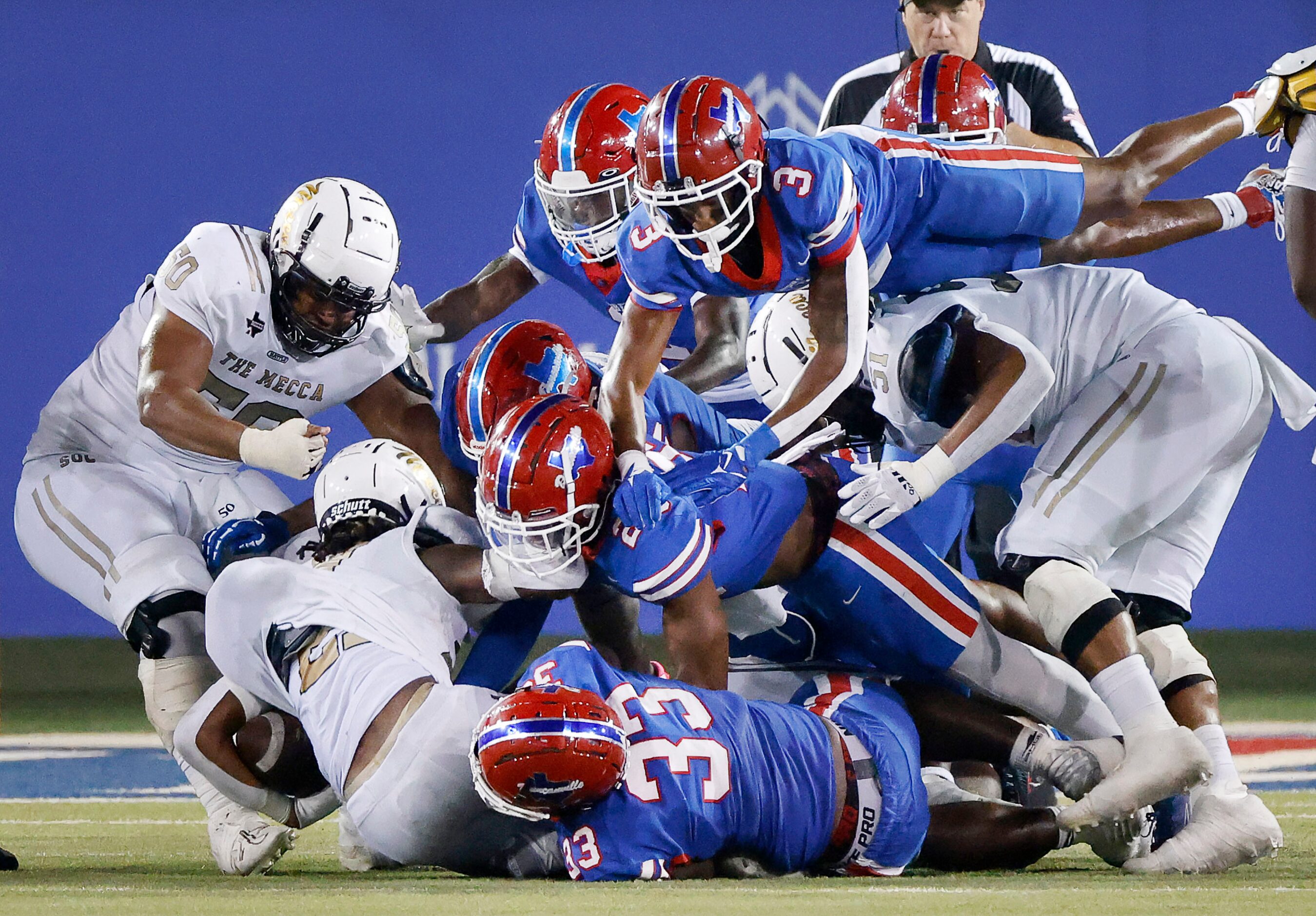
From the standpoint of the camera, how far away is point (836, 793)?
2938mm

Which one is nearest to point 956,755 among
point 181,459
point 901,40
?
point 181,459

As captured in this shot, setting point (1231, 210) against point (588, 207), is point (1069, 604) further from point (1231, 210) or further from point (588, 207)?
point (588, 207)

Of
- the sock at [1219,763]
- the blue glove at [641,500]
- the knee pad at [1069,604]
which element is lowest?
the sock at [1219,763]

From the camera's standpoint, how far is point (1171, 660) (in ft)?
11.6

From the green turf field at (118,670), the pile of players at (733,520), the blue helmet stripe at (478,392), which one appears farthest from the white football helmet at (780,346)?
the green turf field at (118,670)

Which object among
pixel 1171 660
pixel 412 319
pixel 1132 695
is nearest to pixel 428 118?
pixel 412 319

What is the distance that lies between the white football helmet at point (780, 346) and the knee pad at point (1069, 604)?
90 cm

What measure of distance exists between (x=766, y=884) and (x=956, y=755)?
874mm

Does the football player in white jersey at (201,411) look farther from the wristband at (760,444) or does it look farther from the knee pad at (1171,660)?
the knee pad at (1171,660)

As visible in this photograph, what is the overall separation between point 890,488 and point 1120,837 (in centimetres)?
89

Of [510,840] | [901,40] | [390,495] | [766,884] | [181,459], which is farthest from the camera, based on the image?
[901,40]

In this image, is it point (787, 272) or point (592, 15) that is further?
point (592, 15)

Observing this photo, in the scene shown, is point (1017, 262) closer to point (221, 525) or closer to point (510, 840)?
point (510, 840)

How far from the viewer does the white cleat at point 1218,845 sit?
119 inches
